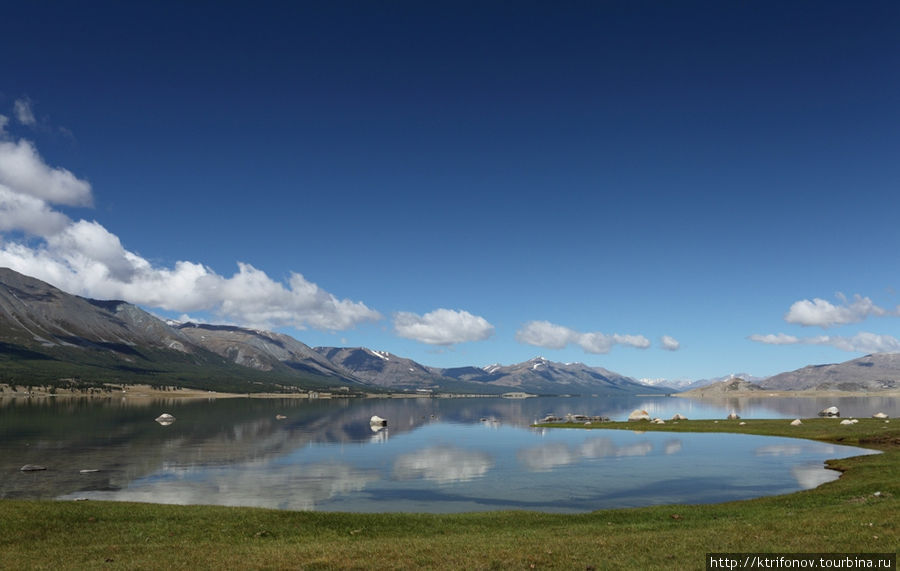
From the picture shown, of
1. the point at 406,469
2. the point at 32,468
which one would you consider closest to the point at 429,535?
the point at 406,469

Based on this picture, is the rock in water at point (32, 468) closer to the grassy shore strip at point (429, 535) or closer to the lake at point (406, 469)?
the lake at point (406, 469)

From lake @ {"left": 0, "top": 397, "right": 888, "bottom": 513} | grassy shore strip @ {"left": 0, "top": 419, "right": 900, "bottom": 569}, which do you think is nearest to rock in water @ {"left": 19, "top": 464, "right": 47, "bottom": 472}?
lake @ {"left": 0, "top": 397, "right": 888, "bottom": 513}

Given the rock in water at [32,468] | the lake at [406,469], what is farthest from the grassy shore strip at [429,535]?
the rock in water at [32,468]

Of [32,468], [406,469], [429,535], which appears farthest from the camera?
[406,469]

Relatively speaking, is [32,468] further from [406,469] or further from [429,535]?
[429,535]

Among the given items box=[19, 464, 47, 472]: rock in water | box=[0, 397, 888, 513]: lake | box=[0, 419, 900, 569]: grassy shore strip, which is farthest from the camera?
box=[19, 464, 47, 472]: rock in water

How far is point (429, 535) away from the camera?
39.5m

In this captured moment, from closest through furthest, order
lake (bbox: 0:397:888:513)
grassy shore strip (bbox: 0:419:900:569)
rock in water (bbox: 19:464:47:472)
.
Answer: grassy shore strip (bbox: 0:419:900:569) → lake (bbox: 0:397:888:513) → rock in water (bbox: 19:464:47:472)

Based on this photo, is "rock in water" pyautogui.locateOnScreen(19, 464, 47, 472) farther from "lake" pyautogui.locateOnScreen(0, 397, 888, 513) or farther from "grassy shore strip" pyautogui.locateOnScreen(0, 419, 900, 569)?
"grassy shore strip" pyautogui.locateOnScreen(0, 419, 900, 569)

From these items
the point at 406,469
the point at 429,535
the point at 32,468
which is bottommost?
the point at 406,469

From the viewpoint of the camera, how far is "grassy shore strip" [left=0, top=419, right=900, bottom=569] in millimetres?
27125

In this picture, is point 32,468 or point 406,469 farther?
point 406,469

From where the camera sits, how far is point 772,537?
29.5 metres

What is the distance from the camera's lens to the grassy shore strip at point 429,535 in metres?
27.1
